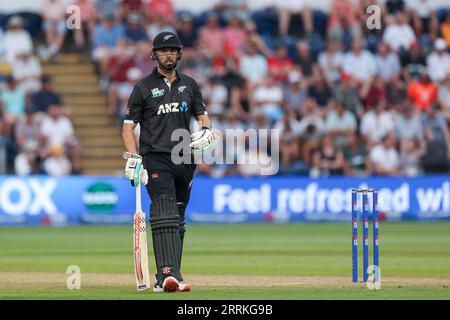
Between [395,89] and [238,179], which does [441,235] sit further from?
[395,89]

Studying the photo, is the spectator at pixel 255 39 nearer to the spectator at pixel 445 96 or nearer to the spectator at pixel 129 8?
the spectator at pixel 129 8

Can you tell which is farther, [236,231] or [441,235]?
[236,231]

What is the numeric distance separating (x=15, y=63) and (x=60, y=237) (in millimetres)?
6834

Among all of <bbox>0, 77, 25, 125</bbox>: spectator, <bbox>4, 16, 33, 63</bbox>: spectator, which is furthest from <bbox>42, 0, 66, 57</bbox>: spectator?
<bbox>0, 77, 25, 125</bbox>: spectator

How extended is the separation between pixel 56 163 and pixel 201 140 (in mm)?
13880

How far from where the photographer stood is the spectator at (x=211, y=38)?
2900cm

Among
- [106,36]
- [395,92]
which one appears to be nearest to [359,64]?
[395,92]

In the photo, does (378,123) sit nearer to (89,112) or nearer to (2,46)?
(89,112)

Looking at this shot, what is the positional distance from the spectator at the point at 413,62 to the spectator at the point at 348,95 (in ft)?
5.98

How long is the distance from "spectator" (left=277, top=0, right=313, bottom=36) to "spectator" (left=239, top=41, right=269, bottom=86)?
193 cm

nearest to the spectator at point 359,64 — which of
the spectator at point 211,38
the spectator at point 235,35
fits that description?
the spectator at point 235,35

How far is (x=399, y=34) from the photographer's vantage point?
3003 cm

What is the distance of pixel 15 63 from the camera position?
27641 millimetres
